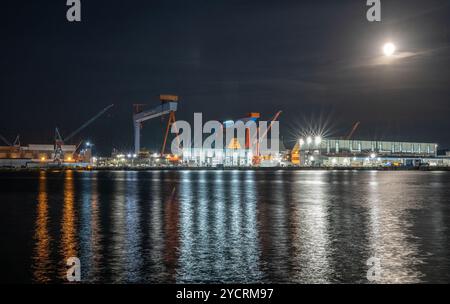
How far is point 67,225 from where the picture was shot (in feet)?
59.7

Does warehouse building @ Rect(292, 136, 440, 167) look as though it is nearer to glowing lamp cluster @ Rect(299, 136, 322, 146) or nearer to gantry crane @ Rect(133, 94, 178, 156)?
glowing lamp cluster @ Rect(299, 136, 322, 146)

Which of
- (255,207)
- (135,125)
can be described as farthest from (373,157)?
(255,207)

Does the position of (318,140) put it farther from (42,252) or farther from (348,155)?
A: (42,252)

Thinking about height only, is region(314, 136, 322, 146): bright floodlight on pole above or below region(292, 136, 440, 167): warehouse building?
above

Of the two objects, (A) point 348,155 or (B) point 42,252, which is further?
(A) point 348,155

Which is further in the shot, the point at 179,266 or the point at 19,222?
the point at 19,222
